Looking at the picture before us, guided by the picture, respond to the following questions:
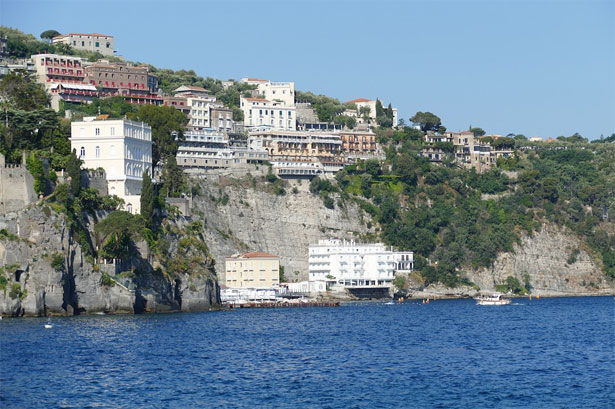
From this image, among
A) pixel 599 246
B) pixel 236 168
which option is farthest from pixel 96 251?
pixel 599 246

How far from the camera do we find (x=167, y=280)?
86.2 metres

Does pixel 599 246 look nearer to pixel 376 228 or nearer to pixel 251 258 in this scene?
pixel 376 228

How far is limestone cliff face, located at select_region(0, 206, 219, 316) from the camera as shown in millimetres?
72812

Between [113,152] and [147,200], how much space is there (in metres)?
6.49

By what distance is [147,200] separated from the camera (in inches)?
3428

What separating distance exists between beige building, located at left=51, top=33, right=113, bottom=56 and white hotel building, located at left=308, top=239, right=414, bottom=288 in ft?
180

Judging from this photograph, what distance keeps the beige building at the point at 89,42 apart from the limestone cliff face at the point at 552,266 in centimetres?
6393

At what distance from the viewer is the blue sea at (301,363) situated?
44.5m

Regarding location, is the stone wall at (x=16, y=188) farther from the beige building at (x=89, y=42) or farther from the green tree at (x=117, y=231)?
the beige building at (x=89, y=42)

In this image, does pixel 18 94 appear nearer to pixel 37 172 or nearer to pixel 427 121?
pixel 37 172

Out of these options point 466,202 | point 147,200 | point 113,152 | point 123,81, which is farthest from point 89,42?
point 147,200

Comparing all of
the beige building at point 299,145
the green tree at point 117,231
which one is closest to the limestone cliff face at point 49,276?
the green tree at point 117,231

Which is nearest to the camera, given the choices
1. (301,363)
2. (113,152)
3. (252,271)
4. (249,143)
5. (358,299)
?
(301,363)

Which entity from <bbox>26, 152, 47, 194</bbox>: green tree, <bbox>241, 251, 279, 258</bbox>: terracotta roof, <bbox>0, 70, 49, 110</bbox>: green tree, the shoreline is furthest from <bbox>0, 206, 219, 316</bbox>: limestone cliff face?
<bbox>241, 251, 279, 258</bbox>: terracotta roof
